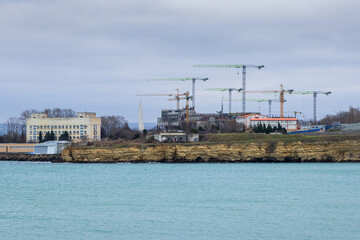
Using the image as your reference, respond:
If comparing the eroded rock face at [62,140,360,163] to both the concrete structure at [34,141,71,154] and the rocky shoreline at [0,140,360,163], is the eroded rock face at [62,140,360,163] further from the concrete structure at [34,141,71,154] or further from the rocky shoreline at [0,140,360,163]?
the concrete structure at [34,141,71,154]

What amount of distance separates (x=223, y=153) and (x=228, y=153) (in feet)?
2.26

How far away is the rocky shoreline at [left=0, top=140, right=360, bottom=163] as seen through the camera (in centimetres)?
8188

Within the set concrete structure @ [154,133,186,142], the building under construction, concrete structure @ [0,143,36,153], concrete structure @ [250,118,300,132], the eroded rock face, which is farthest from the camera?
the building under construction

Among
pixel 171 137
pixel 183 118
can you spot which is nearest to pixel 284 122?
pixel 183 118

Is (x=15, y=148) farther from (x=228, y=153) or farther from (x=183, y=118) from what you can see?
(x=183, y=118)

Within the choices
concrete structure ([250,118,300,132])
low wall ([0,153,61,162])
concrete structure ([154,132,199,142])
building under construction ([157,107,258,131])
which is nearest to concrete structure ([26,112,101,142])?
building under construction ([157,107,258,131])
